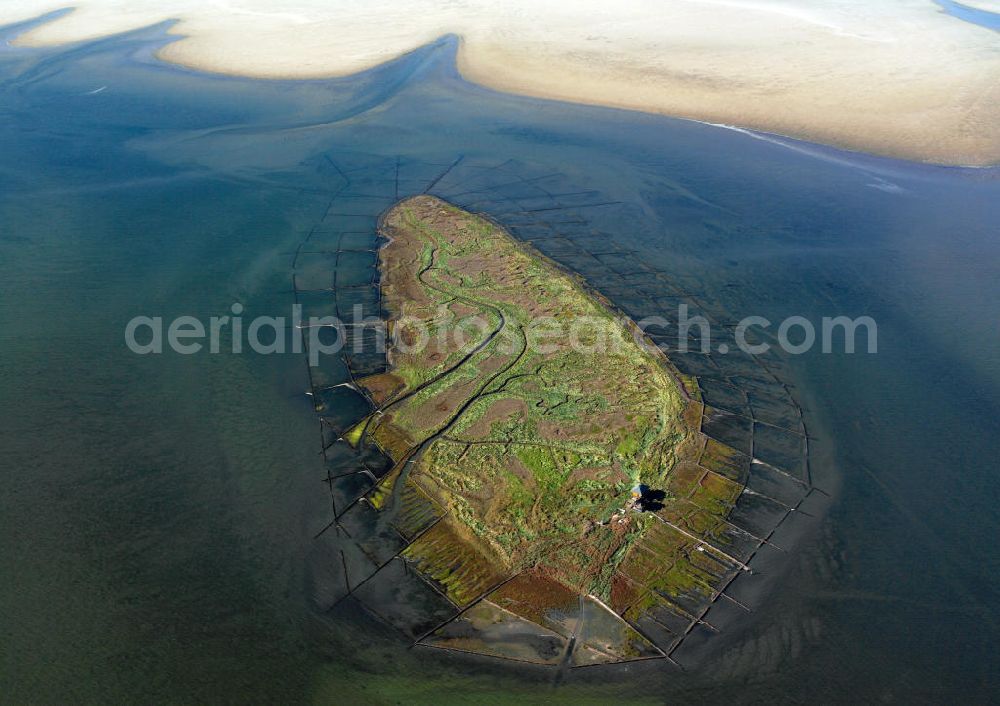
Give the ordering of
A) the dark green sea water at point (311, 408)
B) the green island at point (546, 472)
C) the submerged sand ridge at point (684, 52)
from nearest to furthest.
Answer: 1. the dark green sea water at point (311, 408)
2. the green island at point (546, 472)
3. the submerged sand ridge at point (684, 52)

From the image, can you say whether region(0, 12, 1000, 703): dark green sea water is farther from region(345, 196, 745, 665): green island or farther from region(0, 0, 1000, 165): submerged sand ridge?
region(0, 0, 1000, 165): submerged sand ridge

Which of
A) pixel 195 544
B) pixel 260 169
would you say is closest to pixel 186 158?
pixel 260 169

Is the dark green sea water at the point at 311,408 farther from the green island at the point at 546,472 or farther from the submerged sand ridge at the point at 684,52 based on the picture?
the submerged sand ridge at the point at 684,52

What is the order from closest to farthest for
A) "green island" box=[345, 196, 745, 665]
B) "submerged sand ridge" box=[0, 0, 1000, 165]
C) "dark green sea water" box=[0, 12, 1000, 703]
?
"dark green sea water" box=[0, 12, 1000, 703] < "green island" box=[345, 196, 745, 665] < "submerged sand ridge" box=[0, 0, 1000, 165]

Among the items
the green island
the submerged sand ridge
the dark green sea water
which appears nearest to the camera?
the dark green sea water

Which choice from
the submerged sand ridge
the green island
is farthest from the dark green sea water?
the submerged sand ridge

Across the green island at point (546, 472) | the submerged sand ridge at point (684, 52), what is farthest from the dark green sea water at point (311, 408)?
the submerged sand ridge at point (684, 52)

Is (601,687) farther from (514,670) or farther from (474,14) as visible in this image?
(474,14)
